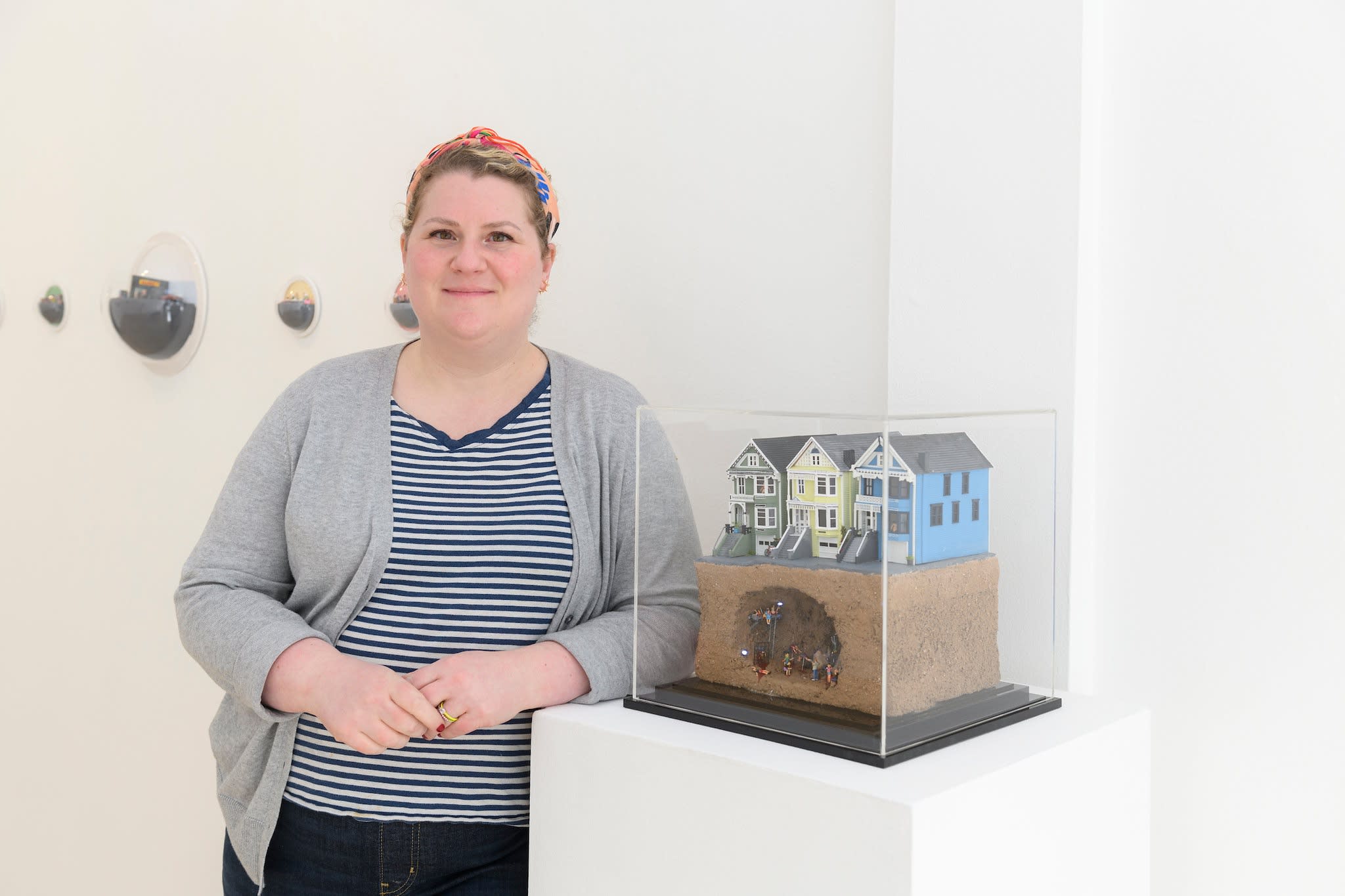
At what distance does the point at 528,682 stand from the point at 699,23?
101cm

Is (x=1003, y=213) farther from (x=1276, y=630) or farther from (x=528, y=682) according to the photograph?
(x=528, y=682)

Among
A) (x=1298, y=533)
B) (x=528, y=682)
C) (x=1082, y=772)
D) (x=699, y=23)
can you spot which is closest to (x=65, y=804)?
(x=528, y=682)

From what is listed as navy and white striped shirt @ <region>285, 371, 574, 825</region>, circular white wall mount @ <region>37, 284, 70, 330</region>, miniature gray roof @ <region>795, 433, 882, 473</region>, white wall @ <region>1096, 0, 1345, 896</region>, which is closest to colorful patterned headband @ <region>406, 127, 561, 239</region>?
navy and white striped shirt @ <region>285, 371, 574, 825</region>

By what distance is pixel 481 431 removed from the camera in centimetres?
139

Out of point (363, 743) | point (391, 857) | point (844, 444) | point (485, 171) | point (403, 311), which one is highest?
point (485, 171)

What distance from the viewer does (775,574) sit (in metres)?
1.10

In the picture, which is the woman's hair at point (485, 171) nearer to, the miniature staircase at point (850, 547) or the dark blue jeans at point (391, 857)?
the miniature staircase at point (850, 547)

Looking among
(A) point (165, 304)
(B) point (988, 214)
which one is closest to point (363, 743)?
(B) point (988, 214)

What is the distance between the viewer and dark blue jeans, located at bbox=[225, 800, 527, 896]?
1306 millimetres

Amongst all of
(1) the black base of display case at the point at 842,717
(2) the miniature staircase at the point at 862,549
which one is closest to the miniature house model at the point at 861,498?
(2) the miniature staircase at the point at 862,549

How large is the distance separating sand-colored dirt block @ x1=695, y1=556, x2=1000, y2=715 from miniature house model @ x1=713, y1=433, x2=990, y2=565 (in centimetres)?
2

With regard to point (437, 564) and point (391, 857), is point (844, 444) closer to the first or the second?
→ point (437, 564)

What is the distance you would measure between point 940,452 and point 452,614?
1.97ft

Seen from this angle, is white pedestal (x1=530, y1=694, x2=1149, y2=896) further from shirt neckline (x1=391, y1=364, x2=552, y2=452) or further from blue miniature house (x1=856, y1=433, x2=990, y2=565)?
shirt neckline (x1=391, y1=364, x2=552, y2=452)
